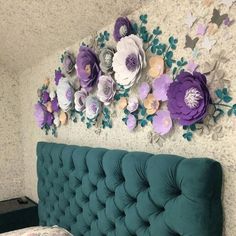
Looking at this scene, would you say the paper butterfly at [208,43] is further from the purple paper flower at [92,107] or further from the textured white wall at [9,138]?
the textured white wall at [9,138]

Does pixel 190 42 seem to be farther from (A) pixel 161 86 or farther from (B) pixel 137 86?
(B) pixel 137 86

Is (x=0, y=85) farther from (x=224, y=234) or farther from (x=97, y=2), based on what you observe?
(x=224, y=234)

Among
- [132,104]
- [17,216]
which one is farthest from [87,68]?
[17,216]

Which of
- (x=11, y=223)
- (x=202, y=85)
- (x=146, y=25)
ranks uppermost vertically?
(x=146, y=25)

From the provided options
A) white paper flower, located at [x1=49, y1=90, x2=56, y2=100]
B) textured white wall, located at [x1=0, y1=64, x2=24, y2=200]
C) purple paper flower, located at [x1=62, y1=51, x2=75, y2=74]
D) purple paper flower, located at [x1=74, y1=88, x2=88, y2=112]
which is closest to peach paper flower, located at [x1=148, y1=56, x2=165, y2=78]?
purple paper flower, located at [x1=74, y1=88, x2=88, y2=112]

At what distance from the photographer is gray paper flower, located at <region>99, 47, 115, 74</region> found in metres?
1.53

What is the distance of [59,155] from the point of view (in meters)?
2.00

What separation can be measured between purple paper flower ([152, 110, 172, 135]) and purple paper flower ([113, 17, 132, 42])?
0.41m

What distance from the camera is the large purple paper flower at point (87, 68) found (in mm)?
1679

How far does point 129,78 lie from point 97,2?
41cm

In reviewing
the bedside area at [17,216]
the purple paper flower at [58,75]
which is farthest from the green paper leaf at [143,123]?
the bedside area at [17,216]

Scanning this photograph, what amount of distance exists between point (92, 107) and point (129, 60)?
0.44 m

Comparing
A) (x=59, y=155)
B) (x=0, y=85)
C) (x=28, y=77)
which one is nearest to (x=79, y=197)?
(x=59, y=155)

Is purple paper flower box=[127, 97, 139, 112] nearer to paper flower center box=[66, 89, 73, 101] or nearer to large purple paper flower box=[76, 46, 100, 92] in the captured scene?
large purple paper flower box=[76, 46, 100, 92]
